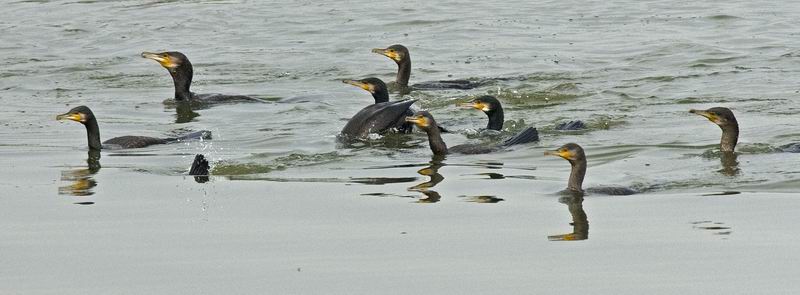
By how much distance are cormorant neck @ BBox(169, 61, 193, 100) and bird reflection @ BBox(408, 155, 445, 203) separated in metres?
6.17

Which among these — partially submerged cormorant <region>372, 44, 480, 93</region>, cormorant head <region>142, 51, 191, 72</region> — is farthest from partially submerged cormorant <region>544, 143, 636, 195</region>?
cormorant head <region>142, 51, 191, 72</region>

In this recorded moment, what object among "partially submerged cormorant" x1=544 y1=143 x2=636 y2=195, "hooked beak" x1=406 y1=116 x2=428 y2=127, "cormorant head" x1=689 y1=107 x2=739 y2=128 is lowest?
"partially submerged cormorant" x1=544 y1=143 x2=636 y2=195

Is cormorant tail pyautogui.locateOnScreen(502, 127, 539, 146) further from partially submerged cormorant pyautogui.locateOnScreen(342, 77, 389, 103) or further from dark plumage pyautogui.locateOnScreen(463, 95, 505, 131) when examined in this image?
partially submerged cormorant pyautogui.locateOnScreen(342, 77, 389, 103)

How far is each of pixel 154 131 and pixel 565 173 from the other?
5577 mm

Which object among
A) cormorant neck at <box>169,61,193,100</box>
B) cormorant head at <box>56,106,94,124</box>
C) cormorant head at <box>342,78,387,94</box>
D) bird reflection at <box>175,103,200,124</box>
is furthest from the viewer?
cormorant neck at <box>169,61,193,100</box>

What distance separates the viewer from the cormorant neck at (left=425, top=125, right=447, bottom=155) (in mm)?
14367

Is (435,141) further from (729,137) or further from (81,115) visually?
(81,115)

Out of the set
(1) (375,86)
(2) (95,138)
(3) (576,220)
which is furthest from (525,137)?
(3) (576,220)

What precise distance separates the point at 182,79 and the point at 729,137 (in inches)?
311

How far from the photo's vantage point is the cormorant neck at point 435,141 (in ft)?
47.1

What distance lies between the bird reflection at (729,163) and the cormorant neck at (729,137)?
8 cm

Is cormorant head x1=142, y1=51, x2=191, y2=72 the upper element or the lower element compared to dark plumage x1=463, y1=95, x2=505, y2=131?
upper

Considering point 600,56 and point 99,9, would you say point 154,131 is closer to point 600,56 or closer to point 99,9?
point 600,56

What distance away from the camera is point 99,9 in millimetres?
30938
